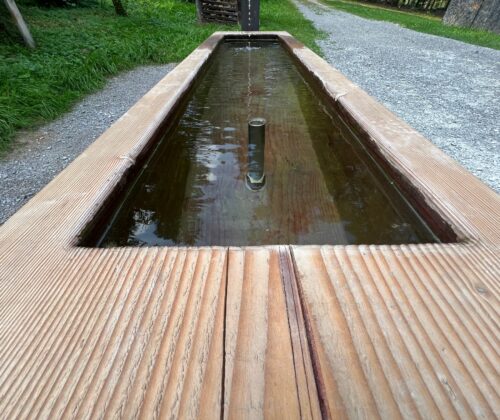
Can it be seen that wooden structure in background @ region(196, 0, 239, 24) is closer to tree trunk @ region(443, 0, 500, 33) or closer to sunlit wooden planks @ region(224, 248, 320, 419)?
tree trunk @ region(443, 0, 500, 33)

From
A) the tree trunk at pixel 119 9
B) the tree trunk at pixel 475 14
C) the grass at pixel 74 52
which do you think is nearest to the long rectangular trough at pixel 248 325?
the grass at pixel 74 52

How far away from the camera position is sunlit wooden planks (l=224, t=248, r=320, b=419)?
21.8 inches

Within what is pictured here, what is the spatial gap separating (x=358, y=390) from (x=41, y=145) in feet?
11.6

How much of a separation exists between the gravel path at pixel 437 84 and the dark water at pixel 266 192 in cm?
129

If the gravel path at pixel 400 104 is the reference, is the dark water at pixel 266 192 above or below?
above

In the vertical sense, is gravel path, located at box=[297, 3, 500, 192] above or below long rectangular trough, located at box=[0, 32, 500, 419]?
below

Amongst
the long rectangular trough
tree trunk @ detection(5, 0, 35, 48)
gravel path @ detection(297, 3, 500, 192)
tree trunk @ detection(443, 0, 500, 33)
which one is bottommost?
tree trunk @ detection(443, 0, 500, 33)

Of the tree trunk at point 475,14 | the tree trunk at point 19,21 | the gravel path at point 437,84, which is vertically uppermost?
the tree trunk at point 19,21

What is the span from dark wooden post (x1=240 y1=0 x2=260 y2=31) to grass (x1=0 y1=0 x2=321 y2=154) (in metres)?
1.00

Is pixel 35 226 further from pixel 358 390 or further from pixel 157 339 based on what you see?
pixel 358 390

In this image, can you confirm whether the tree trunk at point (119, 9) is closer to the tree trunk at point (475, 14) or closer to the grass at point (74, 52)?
the grass at point (74, 52)

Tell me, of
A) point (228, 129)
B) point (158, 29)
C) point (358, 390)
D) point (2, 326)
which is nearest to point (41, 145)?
point (228, 129)

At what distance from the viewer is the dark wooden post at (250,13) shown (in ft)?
25.5

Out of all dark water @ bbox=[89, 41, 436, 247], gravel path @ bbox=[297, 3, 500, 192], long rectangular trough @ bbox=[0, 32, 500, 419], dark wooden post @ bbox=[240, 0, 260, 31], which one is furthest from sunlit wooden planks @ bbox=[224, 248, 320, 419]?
dark wooden post @ bbox=[240, 0, 260, 31]
